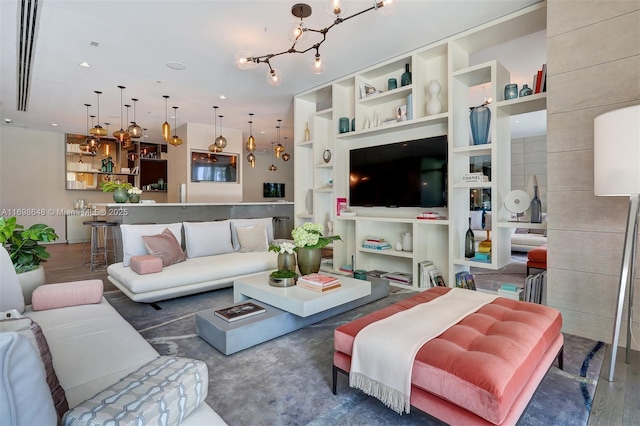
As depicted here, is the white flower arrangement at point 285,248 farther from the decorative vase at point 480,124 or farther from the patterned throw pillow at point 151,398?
the decorative vase at point 480,124

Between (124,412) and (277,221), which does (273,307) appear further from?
(277,221)

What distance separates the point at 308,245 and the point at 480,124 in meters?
2.27

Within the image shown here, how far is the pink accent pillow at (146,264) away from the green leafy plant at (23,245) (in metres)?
0.77

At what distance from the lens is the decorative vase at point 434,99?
12.4ft

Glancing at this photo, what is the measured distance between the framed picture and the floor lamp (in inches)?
88.2

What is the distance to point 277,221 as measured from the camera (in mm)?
6746

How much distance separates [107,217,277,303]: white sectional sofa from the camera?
329 cm

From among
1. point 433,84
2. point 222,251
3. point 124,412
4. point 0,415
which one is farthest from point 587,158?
point 222,251

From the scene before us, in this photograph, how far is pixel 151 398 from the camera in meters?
0.93

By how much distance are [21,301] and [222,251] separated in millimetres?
2432

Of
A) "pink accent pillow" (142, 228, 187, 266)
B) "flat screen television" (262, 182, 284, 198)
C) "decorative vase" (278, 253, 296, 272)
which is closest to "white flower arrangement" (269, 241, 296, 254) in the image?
"decorative vase" (278, 253, 296, 272)

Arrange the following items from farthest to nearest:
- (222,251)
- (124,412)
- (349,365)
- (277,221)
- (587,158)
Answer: (277,221) → (222,251) → (587,158) → (349,365) → (124,412)

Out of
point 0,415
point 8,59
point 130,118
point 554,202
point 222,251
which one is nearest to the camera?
point 0,415

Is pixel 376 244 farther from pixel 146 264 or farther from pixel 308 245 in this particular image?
pixel 146 264
